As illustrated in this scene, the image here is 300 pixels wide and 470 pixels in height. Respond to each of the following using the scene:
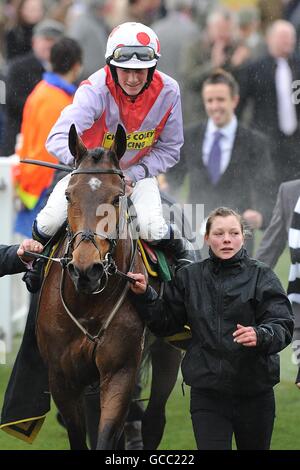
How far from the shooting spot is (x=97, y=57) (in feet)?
49.3

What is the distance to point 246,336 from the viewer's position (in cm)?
554

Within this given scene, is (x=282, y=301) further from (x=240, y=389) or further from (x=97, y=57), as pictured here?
(x=97, y=57)

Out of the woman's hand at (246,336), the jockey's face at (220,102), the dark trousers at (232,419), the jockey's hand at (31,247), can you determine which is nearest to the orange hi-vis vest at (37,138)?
the jockey's face at (220,102)

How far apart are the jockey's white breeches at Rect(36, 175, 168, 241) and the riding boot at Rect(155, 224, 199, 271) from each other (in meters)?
0.12

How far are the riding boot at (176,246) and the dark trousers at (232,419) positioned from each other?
3.67ft

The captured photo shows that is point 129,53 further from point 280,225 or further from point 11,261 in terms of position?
point 280,225

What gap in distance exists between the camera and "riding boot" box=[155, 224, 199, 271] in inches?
264

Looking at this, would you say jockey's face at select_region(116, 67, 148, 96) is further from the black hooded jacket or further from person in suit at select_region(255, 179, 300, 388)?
person in suit at select_region(255, 179, 300, 388)

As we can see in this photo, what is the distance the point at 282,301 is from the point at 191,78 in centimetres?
781

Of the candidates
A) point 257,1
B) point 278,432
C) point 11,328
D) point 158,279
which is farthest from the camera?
point 257,1

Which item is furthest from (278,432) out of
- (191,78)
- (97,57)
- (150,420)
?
(97,57)

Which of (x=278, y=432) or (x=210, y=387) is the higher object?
(x=210, y=387)

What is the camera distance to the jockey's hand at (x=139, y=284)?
237 inches
